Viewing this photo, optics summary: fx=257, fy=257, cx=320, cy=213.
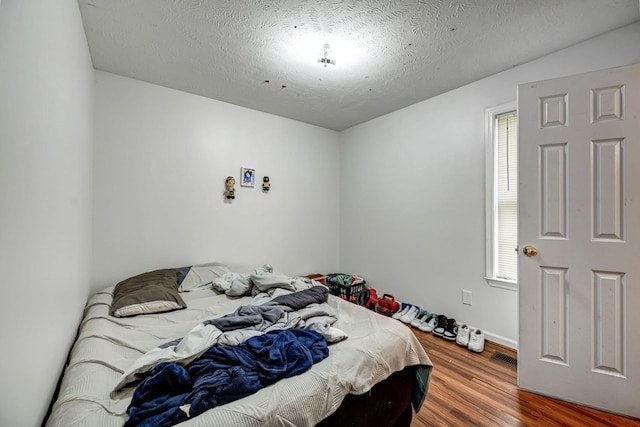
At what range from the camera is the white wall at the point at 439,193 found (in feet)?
6.99

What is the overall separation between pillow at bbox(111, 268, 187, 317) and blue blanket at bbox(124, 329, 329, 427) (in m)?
0.89

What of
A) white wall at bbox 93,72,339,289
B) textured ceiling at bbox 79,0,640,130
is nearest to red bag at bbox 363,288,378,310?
white wall at bbox 93,72,339,289

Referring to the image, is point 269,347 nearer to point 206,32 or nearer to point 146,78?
point 206,32

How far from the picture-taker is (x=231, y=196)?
2.83 metres

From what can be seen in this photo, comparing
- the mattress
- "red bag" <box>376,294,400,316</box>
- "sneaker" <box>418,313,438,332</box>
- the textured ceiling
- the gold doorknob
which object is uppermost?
the textured ceiling

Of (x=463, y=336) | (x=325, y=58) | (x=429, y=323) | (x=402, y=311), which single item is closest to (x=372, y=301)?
(x=402, y=311)

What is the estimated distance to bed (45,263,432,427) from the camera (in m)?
0.88

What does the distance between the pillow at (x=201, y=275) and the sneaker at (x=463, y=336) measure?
226 cm

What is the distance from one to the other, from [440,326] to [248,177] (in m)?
2.56

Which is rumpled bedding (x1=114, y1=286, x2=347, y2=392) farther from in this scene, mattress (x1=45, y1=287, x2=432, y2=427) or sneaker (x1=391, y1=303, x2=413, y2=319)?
sneaker (x1=391, y1=303, x2=413, y2=319)

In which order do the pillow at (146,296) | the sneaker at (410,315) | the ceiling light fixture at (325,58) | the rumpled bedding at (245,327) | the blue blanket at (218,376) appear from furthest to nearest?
the sneaker at (410,315), the ceiling light fixture at (325,58), the pillow at (146,296), the rumpled bedding at (245,327), the blue blanket at (218,376)

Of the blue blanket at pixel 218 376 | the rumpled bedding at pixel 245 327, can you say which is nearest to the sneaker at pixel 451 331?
the rumpled bedding at pixel 245 327

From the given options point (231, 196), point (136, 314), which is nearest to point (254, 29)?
point (231, 196)

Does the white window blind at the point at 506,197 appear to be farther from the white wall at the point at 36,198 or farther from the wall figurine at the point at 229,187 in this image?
the white wall at the point at 36,198
